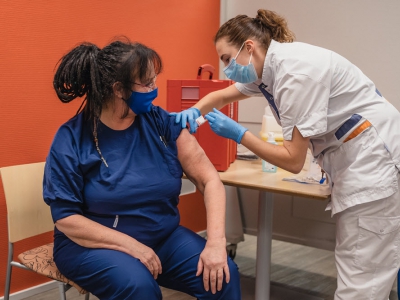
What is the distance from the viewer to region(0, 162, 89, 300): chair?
75.9 inches

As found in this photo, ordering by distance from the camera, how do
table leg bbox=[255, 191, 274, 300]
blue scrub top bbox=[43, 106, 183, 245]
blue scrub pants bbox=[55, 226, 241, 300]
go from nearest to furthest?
blue scrub pants bbox=[55, 226, 241, 300]
blue scrub top bbox=[43, 106, 183, 245]
table leg bbox=[255, 191, 274, 300]

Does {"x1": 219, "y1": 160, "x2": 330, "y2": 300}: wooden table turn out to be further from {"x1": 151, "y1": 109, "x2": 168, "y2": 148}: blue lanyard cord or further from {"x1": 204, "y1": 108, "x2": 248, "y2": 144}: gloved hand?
{"x1": 151, "y1": 109, "x2": 168, "y2": 148}: blue lanyard cord

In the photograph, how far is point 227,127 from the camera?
1907mm

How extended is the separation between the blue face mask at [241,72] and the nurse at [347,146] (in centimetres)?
8

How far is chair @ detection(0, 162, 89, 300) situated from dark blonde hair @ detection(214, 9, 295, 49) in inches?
38.1

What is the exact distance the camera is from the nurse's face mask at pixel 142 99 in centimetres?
171

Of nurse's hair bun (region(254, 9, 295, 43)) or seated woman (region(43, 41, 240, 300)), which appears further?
nurse's hair bun (region(254, 9, 295, 43))

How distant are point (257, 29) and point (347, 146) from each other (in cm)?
56

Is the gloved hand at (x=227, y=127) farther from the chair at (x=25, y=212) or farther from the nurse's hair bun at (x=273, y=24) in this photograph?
the chair at (x=25, y=212)

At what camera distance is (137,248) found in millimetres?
1614

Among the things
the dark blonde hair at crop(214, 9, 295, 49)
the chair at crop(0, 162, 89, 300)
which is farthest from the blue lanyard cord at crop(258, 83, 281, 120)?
the chair at crop(0, 162, 89, 300)

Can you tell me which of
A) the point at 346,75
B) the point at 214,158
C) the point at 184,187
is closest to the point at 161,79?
the point at 184,187

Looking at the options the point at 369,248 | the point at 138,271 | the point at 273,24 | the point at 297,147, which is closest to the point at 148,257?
the point at 138,271

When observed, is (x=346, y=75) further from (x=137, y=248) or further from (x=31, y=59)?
(x=31, y=59)
